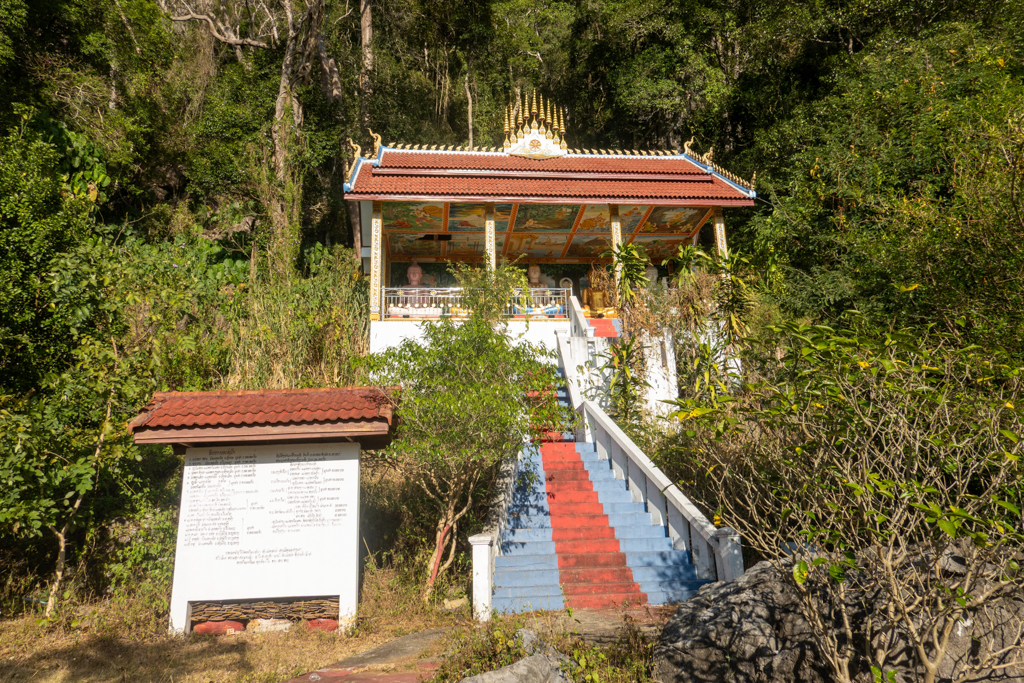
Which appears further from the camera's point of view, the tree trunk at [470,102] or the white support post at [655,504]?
the tree trunk at [470,102]

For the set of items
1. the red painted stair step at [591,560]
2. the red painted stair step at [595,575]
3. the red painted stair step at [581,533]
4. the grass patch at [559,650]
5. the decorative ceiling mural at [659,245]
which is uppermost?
the decorative ceiling mural at [659,245]

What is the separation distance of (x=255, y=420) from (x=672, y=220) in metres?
13.0

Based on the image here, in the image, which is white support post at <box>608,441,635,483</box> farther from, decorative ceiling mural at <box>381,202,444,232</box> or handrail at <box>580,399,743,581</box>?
decorative ceiling mural at <box>381,202,444,232</box>

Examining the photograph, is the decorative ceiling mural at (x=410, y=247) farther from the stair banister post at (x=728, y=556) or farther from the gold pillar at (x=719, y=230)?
the stair banister post at (x=728, y=556)

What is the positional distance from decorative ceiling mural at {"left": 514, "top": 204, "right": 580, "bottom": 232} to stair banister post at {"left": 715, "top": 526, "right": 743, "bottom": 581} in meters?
9.89

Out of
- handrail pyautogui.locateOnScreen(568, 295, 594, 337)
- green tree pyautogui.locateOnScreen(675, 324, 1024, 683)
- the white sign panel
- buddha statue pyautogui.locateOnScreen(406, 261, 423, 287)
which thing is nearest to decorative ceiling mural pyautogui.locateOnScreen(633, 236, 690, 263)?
handrail pyautogui.locateOnScreen(568, 295, 594, 337)

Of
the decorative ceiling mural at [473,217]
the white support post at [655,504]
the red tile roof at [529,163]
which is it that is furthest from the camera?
the red tile roof at [529,163]

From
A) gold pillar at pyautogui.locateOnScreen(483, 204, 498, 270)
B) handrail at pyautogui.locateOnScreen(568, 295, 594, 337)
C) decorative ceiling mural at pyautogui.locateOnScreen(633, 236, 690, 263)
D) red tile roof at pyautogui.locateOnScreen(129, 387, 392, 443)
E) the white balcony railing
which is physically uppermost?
decorative ceiling mural at pyautogui.locateOnScreen(633, 236, 690, 263)

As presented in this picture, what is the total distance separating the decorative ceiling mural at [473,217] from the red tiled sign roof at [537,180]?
507 mm

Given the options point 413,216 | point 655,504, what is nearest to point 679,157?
point 413,216

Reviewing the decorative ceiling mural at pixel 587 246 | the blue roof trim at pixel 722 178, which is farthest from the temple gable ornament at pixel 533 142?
the blue roof trim at pixel 722 178

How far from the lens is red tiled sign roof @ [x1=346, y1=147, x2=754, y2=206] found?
14445mm

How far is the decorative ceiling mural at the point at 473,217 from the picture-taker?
1505 cm

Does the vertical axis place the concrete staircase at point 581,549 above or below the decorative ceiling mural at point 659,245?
below
